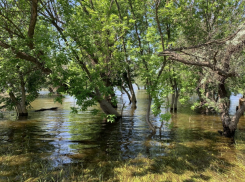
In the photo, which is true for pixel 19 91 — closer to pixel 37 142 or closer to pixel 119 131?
pixel 37 142

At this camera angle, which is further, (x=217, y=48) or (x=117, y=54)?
(x=117, y=54)

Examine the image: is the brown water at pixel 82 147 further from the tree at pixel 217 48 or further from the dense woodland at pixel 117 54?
the tree at pixel 217 48

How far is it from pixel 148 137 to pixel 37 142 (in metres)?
6.22

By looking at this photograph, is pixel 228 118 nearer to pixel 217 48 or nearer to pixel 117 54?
pixel 217 48

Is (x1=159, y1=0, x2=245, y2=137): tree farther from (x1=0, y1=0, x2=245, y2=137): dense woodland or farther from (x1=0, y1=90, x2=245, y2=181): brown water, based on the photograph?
(x1=0, y1=90, x2=245, y2=181): brown water

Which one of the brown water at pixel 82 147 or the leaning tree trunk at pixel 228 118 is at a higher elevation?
the leaning tree trunk at pixel 228 118

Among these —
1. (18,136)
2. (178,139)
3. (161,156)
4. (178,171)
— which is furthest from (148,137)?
(18,136)

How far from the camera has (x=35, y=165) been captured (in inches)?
236

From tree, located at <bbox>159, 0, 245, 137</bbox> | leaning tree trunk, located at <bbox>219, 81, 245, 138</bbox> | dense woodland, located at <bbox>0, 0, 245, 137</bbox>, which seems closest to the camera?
tree, located at <bbox>159, 0, 245, 137</bbox>

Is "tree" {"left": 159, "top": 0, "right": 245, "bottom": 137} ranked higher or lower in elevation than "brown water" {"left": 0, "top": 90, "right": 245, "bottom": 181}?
higher

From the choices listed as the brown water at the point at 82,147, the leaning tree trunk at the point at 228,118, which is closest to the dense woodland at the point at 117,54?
the leaning tree trunk at the point at 228,118

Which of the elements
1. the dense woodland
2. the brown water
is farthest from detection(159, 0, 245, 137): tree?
the brown water

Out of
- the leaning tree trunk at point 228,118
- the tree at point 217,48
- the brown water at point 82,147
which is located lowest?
the brown water at point 82,147

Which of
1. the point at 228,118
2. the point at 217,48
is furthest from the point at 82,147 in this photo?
the point at 228,118
